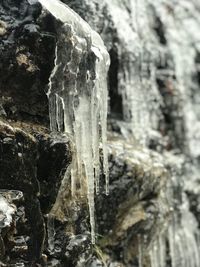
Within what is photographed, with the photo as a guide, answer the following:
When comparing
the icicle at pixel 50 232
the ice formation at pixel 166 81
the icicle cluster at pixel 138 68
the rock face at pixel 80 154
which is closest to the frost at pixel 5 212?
the rock face at pixel 80 154

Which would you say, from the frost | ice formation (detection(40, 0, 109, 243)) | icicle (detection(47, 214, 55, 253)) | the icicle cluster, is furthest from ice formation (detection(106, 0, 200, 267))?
the frost

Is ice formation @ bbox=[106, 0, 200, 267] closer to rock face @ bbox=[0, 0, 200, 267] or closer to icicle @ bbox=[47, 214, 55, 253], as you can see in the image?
rock face @ bbox=[0, 0, 200, 267]

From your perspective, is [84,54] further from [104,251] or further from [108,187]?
[104,251]

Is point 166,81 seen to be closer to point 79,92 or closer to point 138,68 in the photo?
point 138,68

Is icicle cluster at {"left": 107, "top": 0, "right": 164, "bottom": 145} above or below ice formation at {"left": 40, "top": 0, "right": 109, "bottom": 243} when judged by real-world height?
above

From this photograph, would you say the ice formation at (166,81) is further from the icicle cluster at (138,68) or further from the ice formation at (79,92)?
the ice formation at (79,92)

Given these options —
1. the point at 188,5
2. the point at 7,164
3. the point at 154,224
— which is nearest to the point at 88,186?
the point at 7,164
